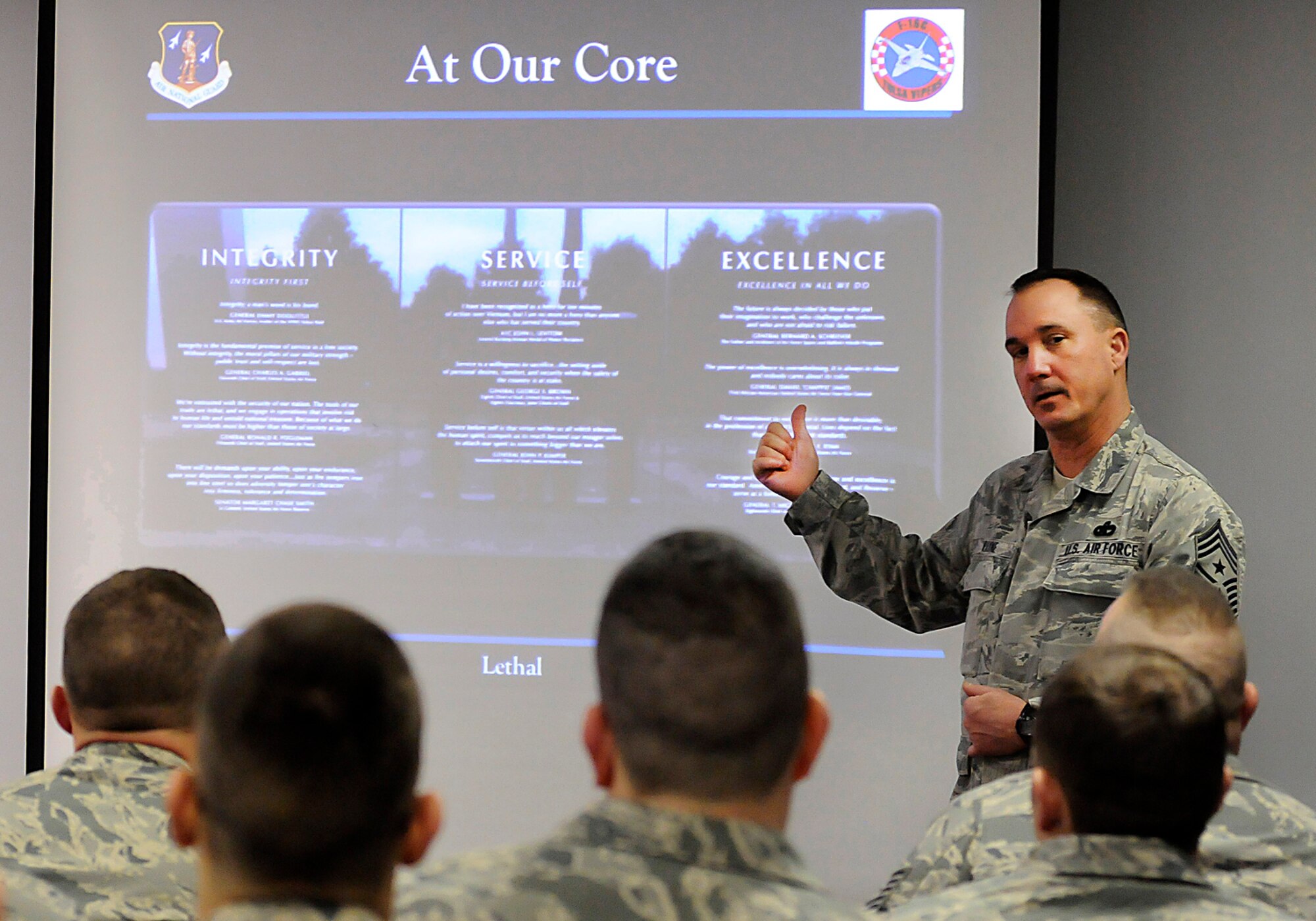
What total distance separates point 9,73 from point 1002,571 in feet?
11.2

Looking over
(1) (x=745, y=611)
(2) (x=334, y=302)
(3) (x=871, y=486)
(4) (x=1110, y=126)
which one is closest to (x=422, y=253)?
(2) (x=334, y=302)

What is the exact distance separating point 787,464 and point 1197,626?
1.18 metres

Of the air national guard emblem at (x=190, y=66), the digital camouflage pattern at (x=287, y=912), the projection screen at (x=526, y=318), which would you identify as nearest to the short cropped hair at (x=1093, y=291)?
the projection screen at (x=526, y=318)

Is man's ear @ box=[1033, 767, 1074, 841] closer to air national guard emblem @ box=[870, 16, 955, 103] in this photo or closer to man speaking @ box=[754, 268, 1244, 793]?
man speaking @ box=[754, 268, 1244, 793]

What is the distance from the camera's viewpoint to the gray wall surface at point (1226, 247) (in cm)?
337

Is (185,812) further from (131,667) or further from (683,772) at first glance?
(131,667)

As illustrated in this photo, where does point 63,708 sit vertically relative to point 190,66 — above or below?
below

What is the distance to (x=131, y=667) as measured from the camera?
1562 millimetres

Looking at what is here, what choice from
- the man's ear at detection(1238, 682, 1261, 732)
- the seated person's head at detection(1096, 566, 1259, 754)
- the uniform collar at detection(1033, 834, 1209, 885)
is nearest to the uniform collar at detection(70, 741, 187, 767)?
the uniform collar at detection(1033, 834, 1209, 885)

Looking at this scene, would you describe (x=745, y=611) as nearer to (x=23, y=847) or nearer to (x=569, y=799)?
(x=23, y=847)

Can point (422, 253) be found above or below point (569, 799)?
above

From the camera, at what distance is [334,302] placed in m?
3.44

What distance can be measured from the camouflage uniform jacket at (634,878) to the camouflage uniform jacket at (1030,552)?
54.1 inches

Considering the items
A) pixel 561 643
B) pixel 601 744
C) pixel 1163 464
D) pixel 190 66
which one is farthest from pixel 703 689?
pixel 190 66
